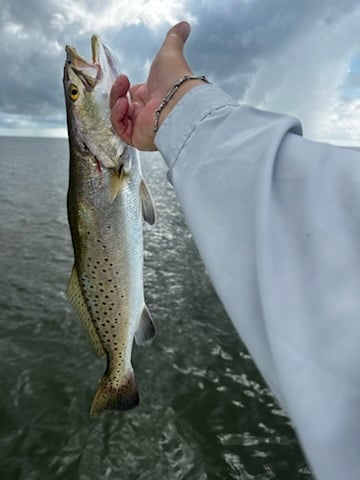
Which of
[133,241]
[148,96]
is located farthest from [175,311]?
[148,96]

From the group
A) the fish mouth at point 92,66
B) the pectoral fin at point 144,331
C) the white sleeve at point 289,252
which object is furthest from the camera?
the pectoral fin at point 144,331

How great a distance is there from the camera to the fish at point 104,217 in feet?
8.54

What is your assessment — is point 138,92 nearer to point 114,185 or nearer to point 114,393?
point 114,185

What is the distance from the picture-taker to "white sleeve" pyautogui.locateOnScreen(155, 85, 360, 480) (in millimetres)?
792

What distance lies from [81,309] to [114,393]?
682 millimetres

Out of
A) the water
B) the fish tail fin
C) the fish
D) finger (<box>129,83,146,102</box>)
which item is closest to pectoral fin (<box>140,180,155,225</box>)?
the fish

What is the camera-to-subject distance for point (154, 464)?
15.1 feet

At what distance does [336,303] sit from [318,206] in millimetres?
223

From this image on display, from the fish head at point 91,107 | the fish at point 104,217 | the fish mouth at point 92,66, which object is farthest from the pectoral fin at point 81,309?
the fish mouth at point 92,66

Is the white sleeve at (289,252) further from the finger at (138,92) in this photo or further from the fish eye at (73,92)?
the fish eye at (73,92)

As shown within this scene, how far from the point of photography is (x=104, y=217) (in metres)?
2.71

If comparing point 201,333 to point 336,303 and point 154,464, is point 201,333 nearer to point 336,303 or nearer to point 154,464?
point 154,464

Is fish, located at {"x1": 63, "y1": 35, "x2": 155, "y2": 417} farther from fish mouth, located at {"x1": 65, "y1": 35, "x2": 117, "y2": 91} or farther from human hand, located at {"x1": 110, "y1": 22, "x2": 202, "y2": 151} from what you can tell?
human hand, located at {"x1": 110, "y1": 22, "x2": 202, "y2": 151}

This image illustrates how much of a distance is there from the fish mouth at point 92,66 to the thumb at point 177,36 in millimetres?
637
